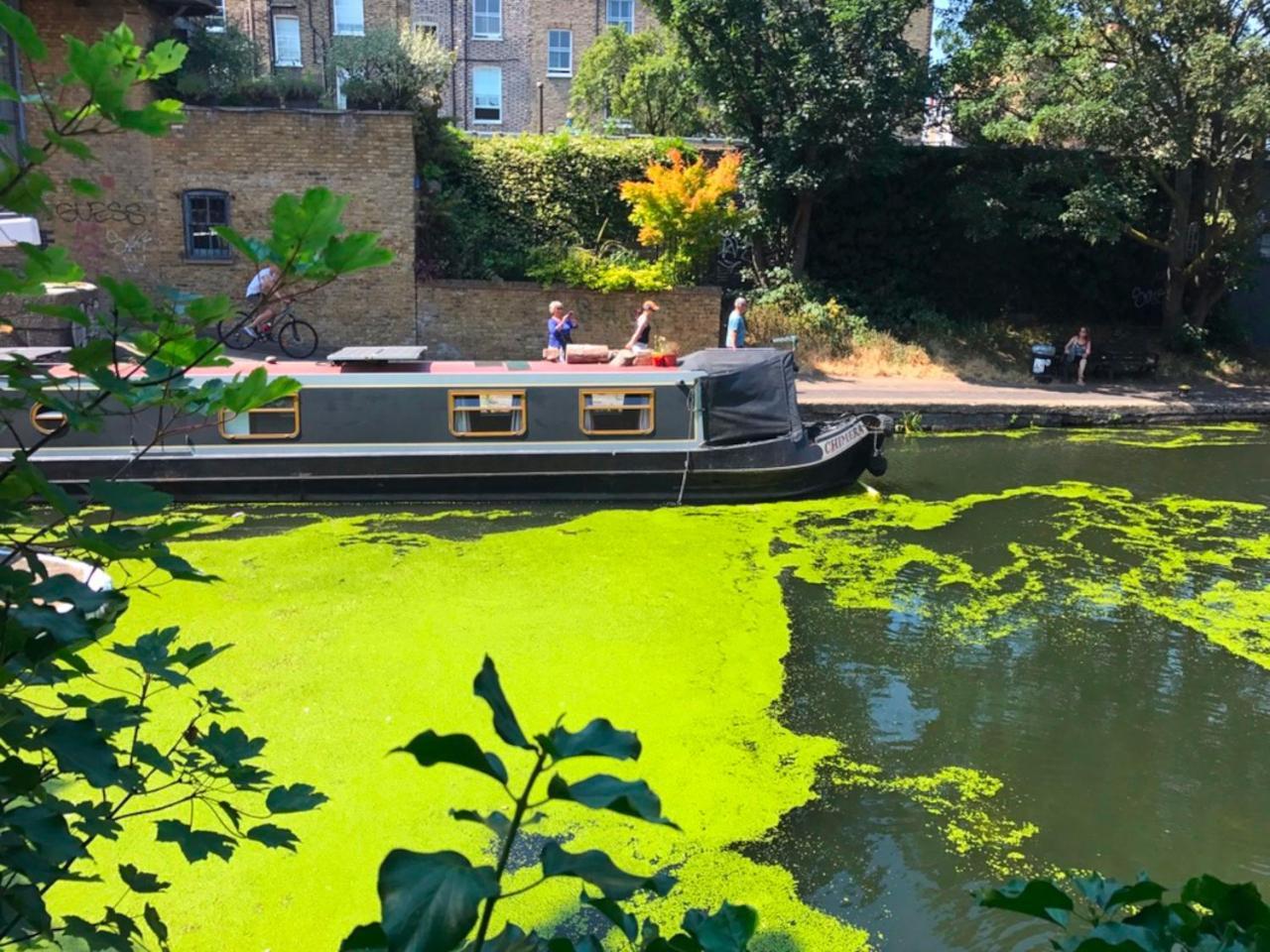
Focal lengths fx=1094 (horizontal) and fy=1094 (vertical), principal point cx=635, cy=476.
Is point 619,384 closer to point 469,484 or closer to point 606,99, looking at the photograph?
point 469,484

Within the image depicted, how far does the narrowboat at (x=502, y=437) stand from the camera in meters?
10.4

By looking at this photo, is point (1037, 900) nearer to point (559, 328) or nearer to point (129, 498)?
point (129, 498)

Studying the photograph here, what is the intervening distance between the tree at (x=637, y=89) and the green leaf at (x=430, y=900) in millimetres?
19595

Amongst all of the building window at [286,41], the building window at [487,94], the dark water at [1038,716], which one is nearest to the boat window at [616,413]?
the dark water at [1038,716]

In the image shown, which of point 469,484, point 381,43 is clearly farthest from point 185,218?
point 469,484

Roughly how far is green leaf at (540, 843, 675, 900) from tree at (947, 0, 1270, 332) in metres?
16.3

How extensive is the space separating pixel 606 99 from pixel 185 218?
41.2 feet

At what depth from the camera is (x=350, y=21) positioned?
26.7 m

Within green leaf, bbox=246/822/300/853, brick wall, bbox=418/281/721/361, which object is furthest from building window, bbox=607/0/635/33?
green leaf, bbox=246/822/300/853

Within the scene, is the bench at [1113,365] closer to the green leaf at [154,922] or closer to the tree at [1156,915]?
the tree at [1156,915]

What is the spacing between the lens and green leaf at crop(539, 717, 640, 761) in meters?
1.14

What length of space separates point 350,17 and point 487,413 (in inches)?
785

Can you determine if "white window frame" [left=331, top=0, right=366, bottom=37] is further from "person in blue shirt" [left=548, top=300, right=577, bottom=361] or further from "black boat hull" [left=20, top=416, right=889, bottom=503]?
"black boat hull" [left=20, top=416, right=889, bottom=503]

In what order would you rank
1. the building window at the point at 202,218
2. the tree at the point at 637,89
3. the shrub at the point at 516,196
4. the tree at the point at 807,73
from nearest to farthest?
the building window at the point at 202,218, the tree at the point at 807,73, the shrub at the point at 516,196, the tree at the point at 637,89
